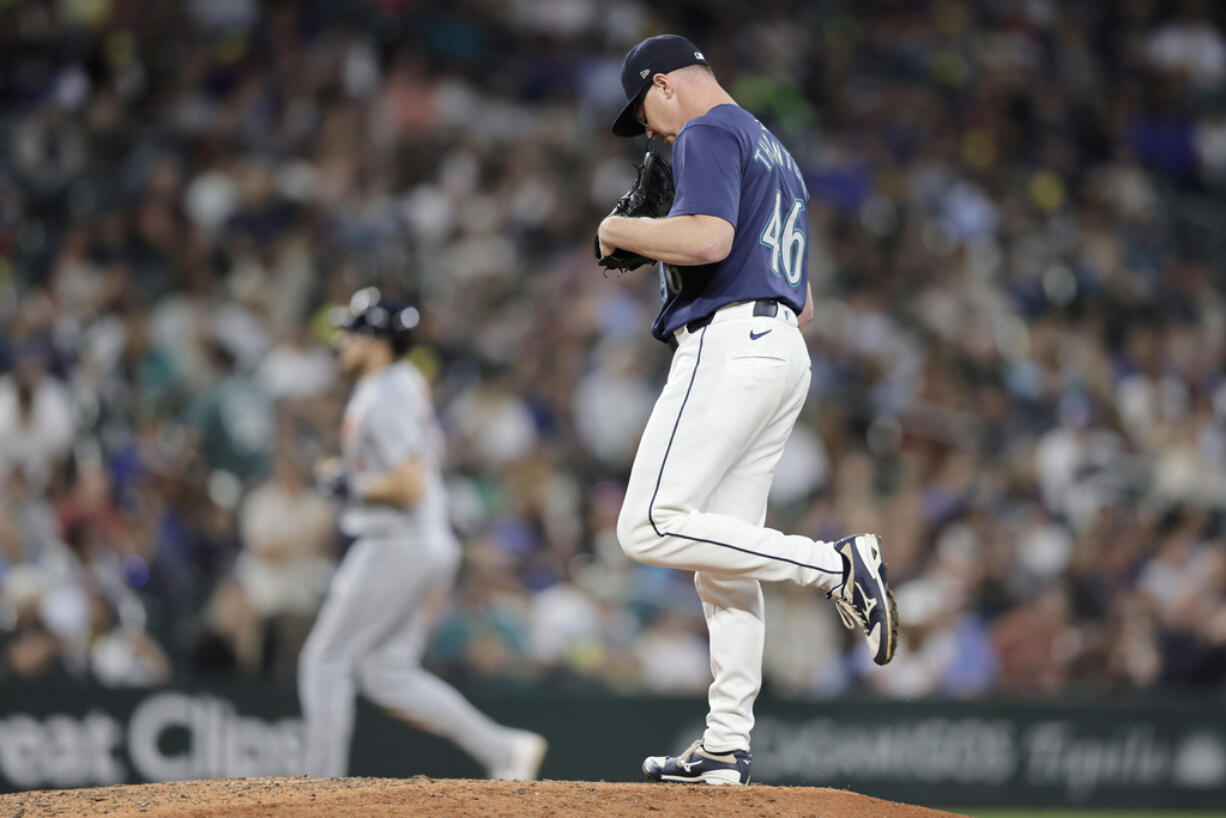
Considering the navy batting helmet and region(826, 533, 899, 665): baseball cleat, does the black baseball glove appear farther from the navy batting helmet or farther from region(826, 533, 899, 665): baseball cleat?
the navy batting helmet

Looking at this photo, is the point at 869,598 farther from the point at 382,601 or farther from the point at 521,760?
the point at 382,601

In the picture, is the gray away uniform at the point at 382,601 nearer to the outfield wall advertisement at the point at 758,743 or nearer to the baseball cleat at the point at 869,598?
the outfield wall advertisement at the point at 758,743

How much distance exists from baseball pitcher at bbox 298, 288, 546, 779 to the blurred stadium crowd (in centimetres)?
128

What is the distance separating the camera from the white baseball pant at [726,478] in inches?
178

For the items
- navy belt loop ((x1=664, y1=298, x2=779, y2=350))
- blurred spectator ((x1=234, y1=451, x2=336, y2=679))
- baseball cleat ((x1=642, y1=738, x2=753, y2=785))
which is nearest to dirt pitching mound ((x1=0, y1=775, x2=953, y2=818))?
baseball cleat ((x1=642, y1=738, x2=753, y2=785))

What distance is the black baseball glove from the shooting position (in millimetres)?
4719

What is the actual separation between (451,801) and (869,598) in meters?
1.38

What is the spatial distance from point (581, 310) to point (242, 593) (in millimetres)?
3794

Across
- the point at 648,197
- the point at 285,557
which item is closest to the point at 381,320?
the point at 285,557

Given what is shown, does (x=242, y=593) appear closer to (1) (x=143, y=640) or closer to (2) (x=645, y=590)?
(1) (x=143, y=640)

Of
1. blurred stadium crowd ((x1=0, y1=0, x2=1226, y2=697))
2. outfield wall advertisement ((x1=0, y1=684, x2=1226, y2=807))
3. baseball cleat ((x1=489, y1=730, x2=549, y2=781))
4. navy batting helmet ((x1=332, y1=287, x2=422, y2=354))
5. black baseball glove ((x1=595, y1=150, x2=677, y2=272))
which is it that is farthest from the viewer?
blurred stadium crowd ((x1=0, y1=0, x2=1226, y2=697))

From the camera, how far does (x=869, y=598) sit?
181 inches

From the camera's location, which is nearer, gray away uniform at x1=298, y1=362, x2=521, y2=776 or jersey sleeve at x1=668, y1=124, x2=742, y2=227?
jersey sleeve at x1=668, y1=124, x2=742, y2=227

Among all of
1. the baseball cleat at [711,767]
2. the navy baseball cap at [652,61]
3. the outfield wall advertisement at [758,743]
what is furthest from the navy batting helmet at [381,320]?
the baseball cleat at [711,767]
